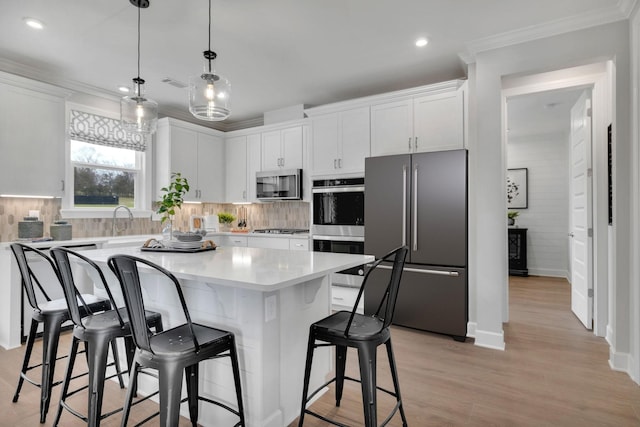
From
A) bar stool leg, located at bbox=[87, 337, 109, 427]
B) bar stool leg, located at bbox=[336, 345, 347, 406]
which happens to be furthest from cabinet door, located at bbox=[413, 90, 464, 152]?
bar stool leg, located at bbox=[87, 337, 109, 427]

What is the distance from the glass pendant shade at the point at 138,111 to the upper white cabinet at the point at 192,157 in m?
2.22

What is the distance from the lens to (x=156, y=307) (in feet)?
7.26

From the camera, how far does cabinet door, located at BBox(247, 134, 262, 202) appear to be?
17.2ft

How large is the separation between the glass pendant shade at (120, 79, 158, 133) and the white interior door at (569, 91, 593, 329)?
4.01 meters

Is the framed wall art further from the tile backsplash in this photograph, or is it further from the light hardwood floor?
the tile backsplash

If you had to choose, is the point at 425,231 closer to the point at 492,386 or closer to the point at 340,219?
the point at 340,219

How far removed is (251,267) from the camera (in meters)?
1.84

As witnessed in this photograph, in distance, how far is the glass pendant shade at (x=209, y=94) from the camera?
2.23 meters

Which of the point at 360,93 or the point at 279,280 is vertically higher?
the point at 360,93

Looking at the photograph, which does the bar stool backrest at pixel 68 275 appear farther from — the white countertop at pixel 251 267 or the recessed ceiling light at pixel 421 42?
the recessed ceiling light at pixel 421 42

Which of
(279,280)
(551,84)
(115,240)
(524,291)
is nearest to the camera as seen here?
(279,280)

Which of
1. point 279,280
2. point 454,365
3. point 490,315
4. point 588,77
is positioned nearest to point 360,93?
point 588,77

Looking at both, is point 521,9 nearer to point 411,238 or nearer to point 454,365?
point 411,238

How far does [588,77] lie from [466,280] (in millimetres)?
2198
